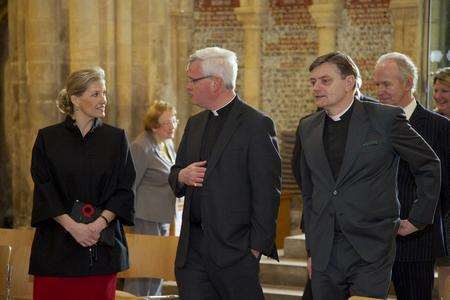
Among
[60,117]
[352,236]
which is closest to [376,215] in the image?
[352,236]

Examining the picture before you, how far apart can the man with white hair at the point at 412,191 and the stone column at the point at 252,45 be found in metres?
5.02

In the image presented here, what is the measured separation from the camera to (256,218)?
4344 millimetres

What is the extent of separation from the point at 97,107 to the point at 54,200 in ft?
1.63

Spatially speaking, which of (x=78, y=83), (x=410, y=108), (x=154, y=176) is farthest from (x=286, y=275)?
(x=78, y=83)

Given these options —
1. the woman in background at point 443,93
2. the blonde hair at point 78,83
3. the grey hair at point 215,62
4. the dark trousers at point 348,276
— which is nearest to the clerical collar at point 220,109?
the grey hair at point 215,62

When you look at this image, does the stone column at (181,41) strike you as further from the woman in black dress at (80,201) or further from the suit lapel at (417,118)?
the suit lapel at (417,118)

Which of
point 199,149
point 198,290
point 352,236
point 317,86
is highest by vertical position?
point 317,86

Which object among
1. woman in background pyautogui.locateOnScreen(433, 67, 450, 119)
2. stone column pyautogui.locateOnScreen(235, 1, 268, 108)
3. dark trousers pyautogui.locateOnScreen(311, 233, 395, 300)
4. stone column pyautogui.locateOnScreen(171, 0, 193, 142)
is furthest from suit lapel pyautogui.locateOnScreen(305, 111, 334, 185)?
stone column pyautogui.locateOnScreen(171, 0, 193, 142)

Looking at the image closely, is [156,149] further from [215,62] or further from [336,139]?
[336,139]

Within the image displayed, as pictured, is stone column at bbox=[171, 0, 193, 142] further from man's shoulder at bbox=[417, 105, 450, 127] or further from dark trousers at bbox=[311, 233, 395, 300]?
dark trousers at bbox=[311, 233, 395, 300]

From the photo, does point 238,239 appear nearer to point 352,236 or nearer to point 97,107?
point 352,236

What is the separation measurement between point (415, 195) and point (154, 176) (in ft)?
9.74

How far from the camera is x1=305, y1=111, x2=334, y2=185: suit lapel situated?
13.5ft

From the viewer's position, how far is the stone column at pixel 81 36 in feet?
29.0
